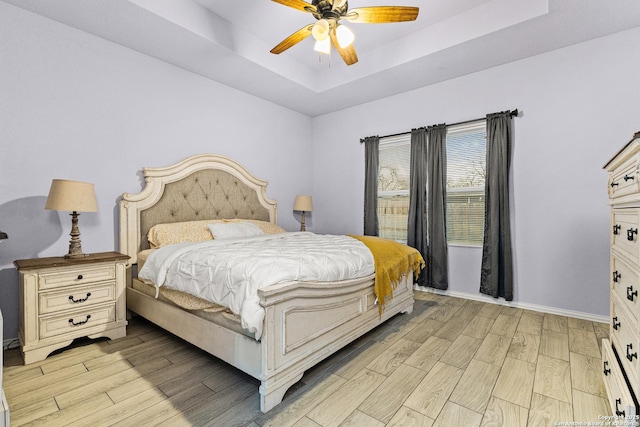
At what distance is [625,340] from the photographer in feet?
4.39

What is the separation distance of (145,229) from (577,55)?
14.5 ft

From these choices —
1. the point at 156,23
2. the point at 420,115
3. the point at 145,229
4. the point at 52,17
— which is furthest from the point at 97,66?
the point at 420,115

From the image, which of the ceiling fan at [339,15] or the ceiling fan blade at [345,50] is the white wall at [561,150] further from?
the ceiling fan at [339,15]

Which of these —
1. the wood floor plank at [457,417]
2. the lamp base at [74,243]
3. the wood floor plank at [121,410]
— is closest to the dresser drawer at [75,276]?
the lamp base at [74,243]

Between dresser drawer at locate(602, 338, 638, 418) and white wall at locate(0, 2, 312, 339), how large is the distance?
11.6ft

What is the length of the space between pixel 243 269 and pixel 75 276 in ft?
4.71

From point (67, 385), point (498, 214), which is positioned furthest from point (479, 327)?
point (67, 385)

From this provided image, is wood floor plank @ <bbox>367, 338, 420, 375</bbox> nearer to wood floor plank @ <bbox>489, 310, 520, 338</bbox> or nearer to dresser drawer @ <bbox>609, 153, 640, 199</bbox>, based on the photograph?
wood floor plank @ <bbox>489, 310, 520, 338</bbox>

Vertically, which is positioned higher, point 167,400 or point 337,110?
point 337,110

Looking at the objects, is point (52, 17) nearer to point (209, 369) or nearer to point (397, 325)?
point (209, 369)

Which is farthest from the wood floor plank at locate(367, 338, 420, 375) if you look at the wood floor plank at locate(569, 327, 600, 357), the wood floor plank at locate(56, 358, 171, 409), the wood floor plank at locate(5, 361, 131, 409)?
the wood floor plank at locate(5, 361, 131, 409)

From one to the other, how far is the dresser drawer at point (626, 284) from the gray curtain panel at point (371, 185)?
270cm

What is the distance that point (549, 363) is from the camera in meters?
2.01

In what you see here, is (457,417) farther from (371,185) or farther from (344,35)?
(371,185)
